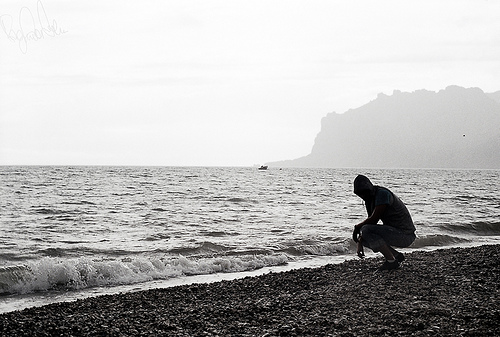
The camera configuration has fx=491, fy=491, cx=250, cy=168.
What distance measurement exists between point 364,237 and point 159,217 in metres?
18.2

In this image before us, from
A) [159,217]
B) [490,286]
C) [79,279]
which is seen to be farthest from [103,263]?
[159,217]

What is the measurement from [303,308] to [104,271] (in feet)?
22.6

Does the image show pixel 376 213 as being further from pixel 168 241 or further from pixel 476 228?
pixel 476 228

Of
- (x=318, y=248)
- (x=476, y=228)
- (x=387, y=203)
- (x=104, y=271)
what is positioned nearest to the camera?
(x=387, y=203)

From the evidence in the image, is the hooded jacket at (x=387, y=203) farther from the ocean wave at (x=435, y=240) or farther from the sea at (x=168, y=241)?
the ocean wave at (x=435, y=240)

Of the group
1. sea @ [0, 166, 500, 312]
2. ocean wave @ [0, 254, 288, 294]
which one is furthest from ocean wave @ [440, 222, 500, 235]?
ocean wave @ [0, 254, 288, 294]

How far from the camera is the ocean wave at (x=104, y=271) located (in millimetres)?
12156

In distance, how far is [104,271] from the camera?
13.2 meters

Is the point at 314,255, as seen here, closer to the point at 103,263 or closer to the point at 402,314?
the point at 103,263

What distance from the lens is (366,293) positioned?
9.05 m

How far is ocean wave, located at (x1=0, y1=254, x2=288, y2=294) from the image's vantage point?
12.2 metres

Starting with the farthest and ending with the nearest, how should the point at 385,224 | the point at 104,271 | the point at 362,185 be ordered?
the point at 104,271 < the point at 385,224 < the point at 362,185

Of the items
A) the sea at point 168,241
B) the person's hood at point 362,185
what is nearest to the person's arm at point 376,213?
the person's hood at point 362,185

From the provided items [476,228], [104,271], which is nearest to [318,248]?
[104,271]
